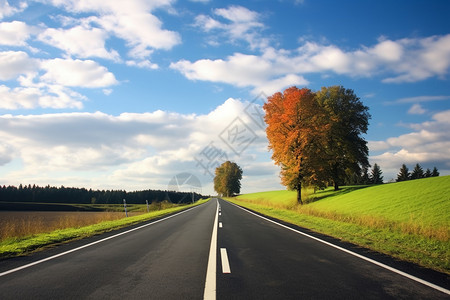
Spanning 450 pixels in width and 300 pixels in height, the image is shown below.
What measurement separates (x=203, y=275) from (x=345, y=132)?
32740 mm

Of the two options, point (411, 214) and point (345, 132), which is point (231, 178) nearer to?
point (345, 132)

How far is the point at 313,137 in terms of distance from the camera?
91.5ft

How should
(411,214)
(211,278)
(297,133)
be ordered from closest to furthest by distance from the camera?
(211,278) < (411,214) < (297,133)

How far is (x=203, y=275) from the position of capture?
5.12 meters

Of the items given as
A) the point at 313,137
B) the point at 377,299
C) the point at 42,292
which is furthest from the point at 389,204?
the point at 42,292

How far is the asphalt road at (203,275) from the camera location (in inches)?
163

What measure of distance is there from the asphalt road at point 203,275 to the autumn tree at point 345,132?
2775 centimetres

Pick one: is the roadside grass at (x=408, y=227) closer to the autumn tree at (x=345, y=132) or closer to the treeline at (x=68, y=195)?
the autumn tree at (x=345, y=132)

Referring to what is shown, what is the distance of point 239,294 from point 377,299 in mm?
2038

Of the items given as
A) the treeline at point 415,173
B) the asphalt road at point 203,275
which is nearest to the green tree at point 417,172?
the treeline at point 415,173

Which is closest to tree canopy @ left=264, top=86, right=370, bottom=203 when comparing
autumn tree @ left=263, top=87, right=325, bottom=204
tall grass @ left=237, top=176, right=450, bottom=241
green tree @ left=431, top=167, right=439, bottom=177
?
autumn tree @ left=263, top=87, right=325, bottom=204

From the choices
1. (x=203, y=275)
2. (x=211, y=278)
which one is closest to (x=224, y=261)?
(x=203, y=275)

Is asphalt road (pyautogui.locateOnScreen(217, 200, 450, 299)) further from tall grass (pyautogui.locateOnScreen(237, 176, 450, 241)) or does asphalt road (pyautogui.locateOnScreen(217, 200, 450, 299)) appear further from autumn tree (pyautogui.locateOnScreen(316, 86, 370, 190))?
autumn tree (pyautogui.locateOnScreen(316, 86, 370, 190))

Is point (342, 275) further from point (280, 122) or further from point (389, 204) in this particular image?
point (280, 122)
